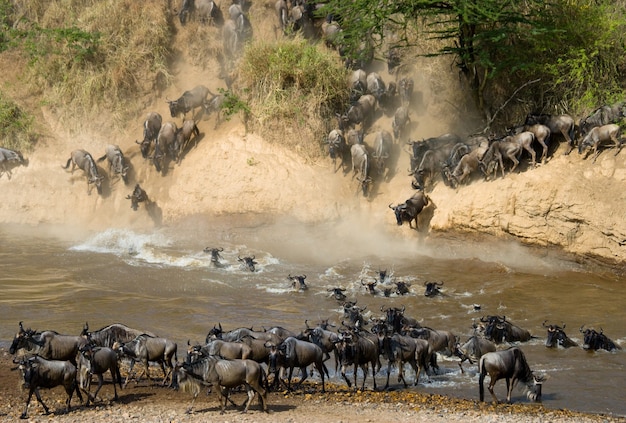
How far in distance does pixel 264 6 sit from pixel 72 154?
8949 mm

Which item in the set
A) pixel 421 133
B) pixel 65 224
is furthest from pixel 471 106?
pixel 65 224

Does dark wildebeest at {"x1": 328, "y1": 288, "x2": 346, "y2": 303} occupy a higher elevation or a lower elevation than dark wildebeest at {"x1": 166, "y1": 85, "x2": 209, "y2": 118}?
lower

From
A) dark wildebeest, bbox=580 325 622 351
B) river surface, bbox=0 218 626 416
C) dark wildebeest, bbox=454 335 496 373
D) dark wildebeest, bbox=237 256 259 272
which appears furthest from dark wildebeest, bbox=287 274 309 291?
dark wildebeest, bbox=580 325 622 351

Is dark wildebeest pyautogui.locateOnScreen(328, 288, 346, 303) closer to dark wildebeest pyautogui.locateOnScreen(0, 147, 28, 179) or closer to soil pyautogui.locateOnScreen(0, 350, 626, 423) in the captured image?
soil pyautogui.locateOnScreen(0, 350, 626, 423)

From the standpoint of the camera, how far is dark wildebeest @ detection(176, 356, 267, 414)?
10.1m

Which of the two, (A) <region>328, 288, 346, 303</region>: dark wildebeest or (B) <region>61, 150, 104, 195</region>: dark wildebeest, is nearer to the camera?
(A) <region>328, 288, 346, 303</region>: dark wildebeest

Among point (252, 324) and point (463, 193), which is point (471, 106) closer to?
point (463, 193)

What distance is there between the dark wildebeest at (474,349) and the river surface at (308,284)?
0.24m

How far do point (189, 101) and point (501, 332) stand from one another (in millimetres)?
14570

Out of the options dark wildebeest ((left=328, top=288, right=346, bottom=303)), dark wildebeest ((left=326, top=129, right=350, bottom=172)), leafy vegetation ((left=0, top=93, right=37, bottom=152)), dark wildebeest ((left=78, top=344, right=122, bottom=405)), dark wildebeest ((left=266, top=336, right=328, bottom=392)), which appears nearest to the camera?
dark wildebeest ((left=78, top=344, right=122, bottom=405))

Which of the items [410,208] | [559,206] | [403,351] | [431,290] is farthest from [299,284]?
[559,206]

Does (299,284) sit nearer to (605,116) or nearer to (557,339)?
(557,339)

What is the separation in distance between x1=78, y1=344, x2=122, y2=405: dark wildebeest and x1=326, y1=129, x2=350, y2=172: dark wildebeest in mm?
12713

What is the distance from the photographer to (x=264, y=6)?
92.1ft
